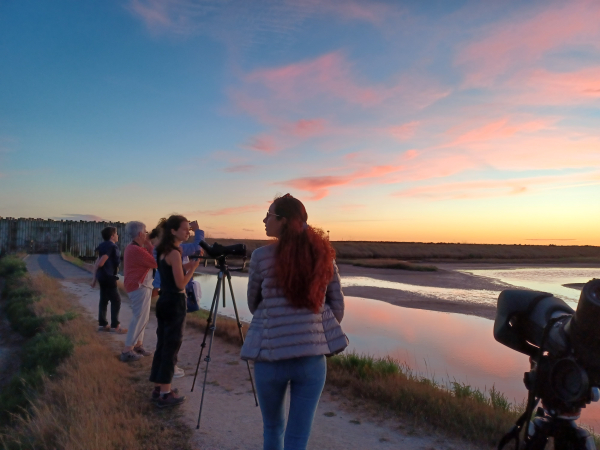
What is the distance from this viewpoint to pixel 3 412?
646 centimetres

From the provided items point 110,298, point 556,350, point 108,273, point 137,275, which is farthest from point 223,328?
point 556,350

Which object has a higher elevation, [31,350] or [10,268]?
[10,268]

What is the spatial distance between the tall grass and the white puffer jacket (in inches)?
105

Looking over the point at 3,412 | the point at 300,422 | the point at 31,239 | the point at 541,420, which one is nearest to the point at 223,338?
the point at 3,412

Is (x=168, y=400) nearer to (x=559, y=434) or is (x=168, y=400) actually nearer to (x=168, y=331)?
(x=168, y=331)

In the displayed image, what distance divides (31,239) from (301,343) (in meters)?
38.2

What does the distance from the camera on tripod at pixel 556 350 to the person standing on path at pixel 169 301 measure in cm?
343

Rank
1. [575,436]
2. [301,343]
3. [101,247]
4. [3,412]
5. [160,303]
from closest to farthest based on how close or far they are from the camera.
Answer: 1. [575,436]
2. [301,343]
3. [160,303]
4. [3,412]
5. [101,247]

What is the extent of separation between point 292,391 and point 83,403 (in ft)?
10.3

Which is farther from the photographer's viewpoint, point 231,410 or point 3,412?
point 3,412

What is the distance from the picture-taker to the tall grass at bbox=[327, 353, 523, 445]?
4.48 m

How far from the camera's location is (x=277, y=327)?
250cm

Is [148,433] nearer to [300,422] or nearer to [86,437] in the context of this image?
[86,437]

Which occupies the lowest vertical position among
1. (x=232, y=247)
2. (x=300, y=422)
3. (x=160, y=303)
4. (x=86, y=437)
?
(x=86, y=437)
